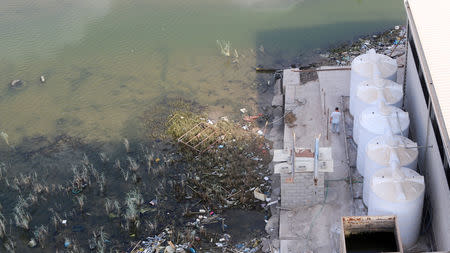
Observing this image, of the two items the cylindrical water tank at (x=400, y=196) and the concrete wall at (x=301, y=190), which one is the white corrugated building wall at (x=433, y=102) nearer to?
the cylindrical water tank at (x=400, y=196)

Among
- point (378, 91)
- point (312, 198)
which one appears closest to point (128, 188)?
point (312, 198)

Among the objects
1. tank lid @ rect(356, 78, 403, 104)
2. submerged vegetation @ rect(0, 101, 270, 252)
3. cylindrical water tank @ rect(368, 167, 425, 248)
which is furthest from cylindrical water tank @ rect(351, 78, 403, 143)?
submerged vegetation @ rect(0, 101, 270, 252)

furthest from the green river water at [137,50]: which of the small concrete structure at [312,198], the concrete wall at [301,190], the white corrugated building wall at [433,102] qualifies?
the white corrugated building wall at [433,102]

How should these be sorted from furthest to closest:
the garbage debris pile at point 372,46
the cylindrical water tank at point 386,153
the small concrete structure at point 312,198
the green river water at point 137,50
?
the garbage debris pile at point 372,46 < the green river water at point 137,50 < the small concrete structure at point 312,198 < the cylindrical water tank at point 386,153

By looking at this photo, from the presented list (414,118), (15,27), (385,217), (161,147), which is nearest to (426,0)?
(414,118)

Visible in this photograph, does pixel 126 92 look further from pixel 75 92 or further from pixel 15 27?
pixel 15 27

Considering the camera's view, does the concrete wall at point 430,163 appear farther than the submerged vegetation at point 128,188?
No
